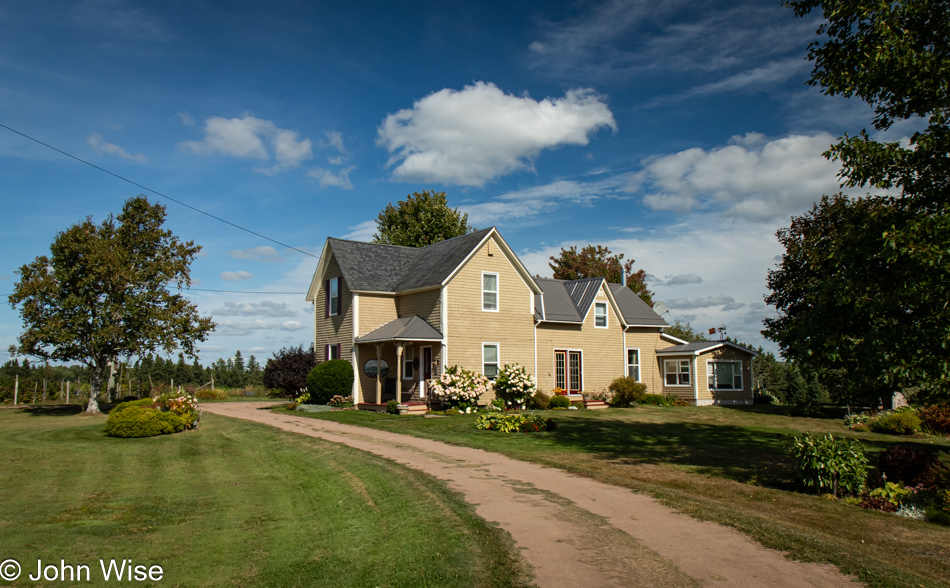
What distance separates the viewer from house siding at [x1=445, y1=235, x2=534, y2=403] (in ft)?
85.9

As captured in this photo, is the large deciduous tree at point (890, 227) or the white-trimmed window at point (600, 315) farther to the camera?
the white-trimmed window at point (600, 315)

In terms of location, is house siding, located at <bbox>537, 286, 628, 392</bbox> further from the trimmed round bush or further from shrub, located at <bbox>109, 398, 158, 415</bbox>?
shrub, located at <bbox>109, 398, 158, 415</bbox>

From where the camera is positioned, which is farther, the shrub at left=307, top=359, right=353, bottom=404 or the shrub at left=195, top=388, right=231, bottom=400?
the shrub at left=195, top=388, right=231, bottom=400

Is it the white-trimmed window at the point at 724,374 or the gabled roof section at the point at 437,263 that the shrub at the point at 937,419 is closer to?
the white-trimmed window at the point at 724,374

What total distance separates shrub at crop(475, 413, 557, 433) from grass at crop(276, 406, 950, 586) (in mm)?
444

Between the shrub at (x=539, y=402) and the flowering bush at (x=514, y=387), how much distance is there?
Result: 428 millimetres

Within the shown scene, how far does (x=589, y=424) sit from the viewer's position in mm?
20406

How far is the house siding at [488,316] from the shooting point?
26188mm

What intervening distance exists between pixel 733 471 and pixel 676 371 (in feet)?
73.0

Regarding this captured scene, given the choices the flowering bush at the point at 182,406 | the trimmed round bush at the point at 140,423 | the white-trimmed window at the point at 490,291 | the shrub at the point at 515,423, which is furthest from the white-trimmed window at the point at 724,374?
the trimmed round bush at the point at 140,423

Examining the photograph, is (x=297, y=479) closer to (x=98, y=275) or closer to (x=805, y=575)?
(x=805, y=575)

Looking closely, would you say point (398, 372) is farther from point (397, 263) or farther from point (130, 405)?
point (130, 405)

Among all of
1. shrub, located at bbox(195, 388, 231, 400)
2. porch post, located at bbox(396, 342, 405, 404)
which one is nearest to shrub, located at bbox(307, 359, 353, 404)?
porch post, located at bbox(396, 342, 405, 404)

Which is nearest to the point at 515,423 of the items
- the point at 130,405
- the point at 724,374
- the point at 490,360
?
the point at 490,360
